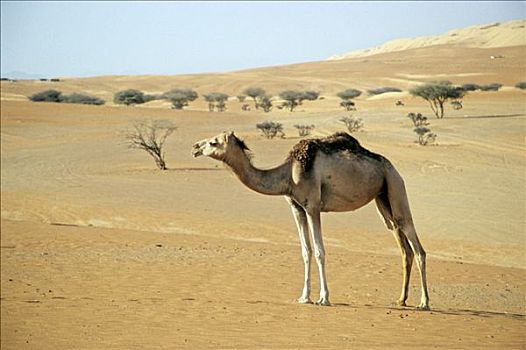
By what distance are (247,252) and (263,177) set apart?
4.68 meters

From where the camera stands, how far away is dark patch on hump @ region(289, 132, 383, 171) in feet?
29.6

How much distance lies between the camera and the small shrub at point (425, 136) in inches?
1154

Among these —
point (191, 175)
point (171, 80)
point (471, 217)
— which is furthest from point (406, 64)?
point (471, 217)

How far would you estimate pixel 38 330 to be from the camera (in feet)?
23.2

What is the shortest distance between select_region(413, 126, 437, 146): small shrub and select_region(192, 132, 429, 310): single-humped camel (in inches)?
800

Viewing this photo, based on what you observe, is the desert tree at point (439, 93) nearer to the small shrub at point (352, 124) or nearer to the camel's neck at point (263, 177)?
the small shrub at point (352, 124)

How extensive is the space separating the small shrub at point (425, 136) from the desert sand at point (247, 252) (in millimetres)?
429

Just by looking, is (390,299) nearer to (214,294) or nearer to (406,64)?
(214,294)

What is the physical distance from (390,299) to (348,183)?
1.98 metres

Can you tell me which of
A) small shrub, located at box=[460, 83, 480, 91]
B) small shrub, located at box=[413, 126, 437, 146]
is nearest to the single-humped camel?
small shrub, located at box=[413, 126, 437, 146]

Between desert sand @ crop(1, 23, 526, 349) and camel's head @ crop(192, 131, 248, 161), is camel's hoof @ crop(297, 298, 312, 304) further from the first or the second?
camel's head @ crop(192, 131, 248, 161)

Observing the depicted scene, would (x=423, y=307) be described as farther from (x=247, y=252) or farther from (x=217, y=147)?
(x=247, y=252)

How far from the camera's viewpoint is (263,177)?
9125 millimetres

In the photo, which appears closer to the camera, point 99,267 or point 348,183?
point 348,183
